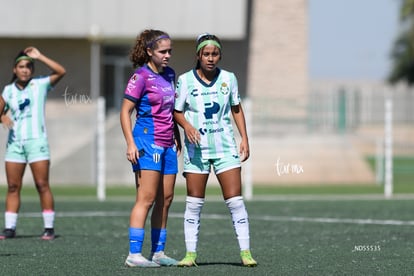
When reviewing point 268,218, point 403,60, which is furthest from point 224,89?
point 403,60

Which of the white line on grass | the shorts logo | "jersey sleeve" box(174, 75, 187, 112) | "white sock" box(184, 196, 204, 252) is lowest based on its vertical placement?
the white line on grass

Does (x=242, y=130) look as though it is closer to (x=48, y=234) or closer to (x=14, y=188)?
(x=48, y=234)

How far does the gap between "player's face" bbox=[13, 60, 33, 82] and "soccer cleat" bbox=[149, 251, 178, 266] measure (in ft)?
11.4

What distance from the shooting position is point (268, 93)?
1449 inches

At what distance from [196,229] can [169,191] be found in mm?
419

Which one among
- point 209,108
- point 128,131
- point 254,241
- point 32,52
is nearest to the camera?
point 128,131

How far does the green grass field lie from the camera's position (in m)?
9.48

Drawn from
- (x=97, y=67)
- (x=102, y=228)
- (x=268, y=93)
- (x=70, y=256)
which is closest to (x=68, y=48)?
(x=97, y=67)

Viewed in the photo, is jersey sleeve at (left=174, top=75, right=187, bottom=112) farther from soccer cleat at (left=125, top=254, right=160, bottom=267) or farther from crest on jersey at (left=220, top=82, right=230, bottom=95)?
soccer cleat at (left=125, top=254, right=160, bottom=267)

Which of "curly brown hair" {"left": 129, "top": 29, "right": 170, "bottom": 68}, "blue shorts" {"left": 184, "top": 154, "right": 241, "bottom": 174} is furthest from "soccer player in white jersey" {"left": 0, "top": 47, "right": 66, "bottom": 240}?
"blue shorts" {"left": 184, "top": 154, "right": 241, "bottom": 174}

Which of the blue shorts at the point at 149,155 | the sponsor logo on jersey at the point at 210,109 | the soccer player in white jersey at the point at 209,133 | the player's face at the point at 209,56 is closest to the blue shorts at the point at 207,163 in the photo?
the soccer player in white jersey at the point at 209,133

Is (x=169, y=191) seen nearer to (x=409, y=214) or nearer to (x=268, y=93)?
(x=409, y=214)

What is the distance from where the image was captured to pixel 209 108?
9.52m

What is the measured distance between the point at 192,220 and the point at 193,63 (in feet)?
81.2
